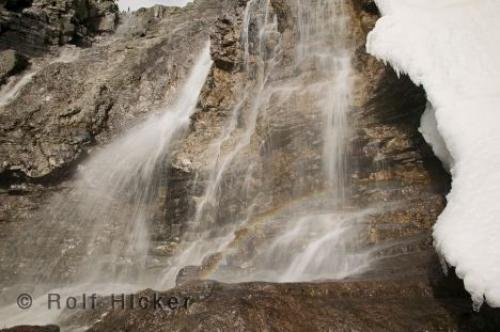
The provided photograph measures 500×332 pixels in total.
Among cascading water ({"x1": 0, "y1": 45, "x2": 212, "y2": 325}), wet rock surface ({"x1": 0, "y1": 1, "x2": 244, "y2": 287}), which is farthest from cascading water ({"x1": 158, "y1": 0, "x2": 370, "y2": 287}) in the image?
wet rock surface ({"x1": 0, "y1": 1, "x2": 244, "y2": 287})

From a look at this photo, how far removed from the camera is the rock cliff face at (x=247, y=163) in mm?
5750

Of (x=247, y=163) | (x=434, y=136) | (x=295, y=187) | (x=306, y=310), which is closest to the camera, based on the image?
(x=306, y=310)

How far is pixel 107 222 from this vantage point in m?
14.5

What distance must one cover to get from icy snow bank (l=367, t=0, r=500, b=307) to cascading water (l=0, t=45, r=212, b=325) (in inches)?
311

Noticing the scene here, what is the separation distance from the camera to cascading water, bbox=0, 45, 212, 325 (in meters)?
13.1

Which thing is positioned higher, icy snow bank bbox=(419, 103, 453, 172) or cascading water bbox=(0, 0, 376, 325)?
icy snow bank bbox=(419, 103, 453, 172)

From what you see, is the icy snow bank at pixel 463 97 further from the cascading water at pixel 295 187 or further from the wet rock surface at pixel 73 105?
the wet rock surface at pixel 73 105

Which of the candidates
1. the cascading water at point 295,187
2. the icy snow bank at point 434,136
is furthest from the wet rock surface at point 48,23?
the icy snow bank at point 434,136

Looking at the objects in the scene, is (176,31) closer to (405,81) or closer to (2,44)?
(2,44)

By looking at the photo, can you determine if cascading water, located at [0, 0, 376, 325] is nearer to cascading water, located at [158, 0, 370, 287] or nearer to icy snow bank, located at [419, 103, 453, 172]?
cascading water, located at [158, 0, 370, 287]

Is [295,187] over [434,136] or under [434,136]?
under

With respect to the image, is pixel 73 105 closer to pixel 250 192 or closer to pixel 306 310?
pixel 250 192

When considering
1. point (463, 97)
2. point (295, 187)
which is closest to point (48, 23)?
point (295, 187)

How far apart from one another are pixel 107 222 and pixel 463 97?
34.9 feet
